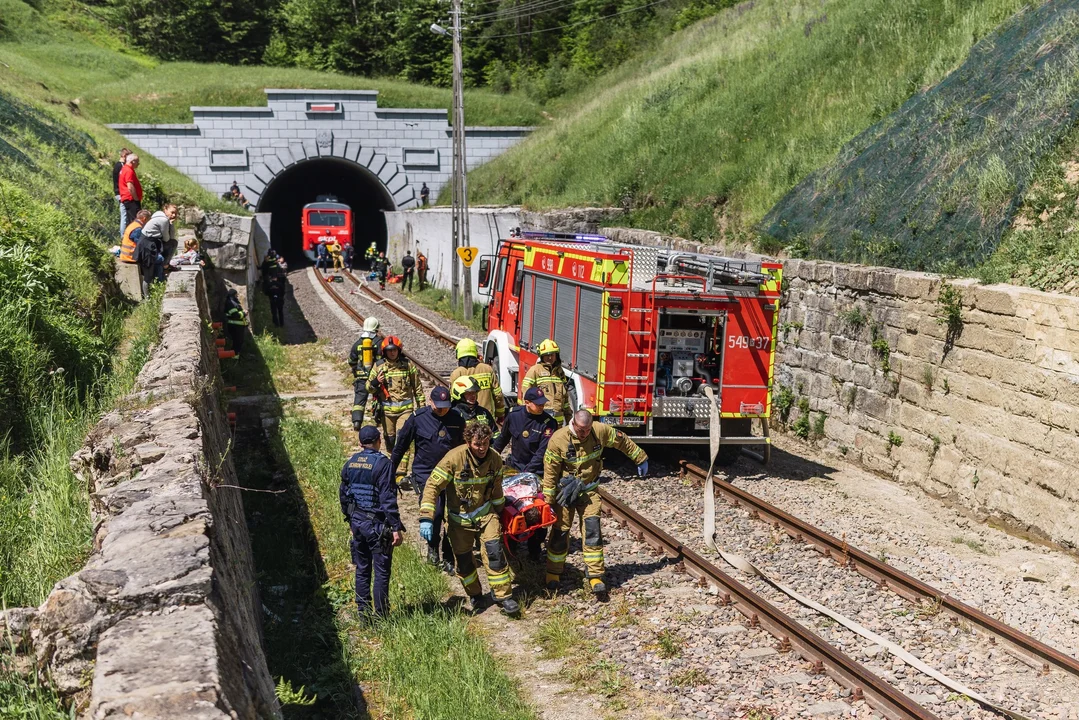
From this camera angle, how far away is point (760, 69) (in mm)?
27438

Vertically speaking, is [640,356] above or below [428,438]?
above

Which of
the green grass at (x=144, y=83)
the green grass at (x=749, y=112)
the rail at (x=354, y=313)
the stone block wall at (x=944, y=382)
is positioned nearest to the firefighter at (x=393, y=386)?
the rail at (x=354, y=313)

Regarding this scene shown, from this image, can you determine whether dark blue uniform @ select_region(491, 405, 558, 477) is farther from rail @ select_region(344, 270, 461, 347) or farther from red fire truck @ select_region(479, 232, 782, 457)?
rail @ select_region(344, 270, 461, 347)

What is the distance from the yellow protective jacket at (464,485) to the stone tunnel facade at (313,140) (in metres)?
39.9

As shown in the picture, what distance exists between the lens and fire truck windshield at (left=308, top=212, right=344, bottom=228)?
4562 centimetres

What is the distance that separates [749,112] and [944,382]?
46.3 ft

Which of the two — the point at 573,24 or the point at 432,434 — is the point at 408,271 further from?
the point at 573,24

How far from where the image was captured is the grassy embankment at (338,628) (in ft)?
22.9

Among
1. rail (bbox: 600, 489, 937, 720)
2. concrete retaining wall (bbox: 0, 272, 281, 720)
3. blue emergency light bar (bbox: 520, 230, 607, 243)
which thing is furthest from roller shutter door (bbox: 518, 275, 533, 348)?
concrete retaining wall (bbox: 0, 272, 281, 720)

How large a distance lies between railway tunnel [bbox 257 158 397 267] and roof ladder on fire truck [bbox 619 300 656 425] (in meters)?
42.1

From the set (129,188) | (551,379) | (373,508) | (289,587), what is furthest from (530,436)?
(129,188)

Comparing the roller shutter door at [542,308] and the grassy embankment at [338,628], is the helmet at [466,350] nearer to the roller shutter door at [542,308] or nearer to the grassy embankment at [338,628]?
the grassy embankment at [338,628]

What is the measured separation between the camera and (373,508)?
26.0ft

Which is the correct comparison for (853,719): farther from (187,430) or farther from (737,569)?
(187,430)
